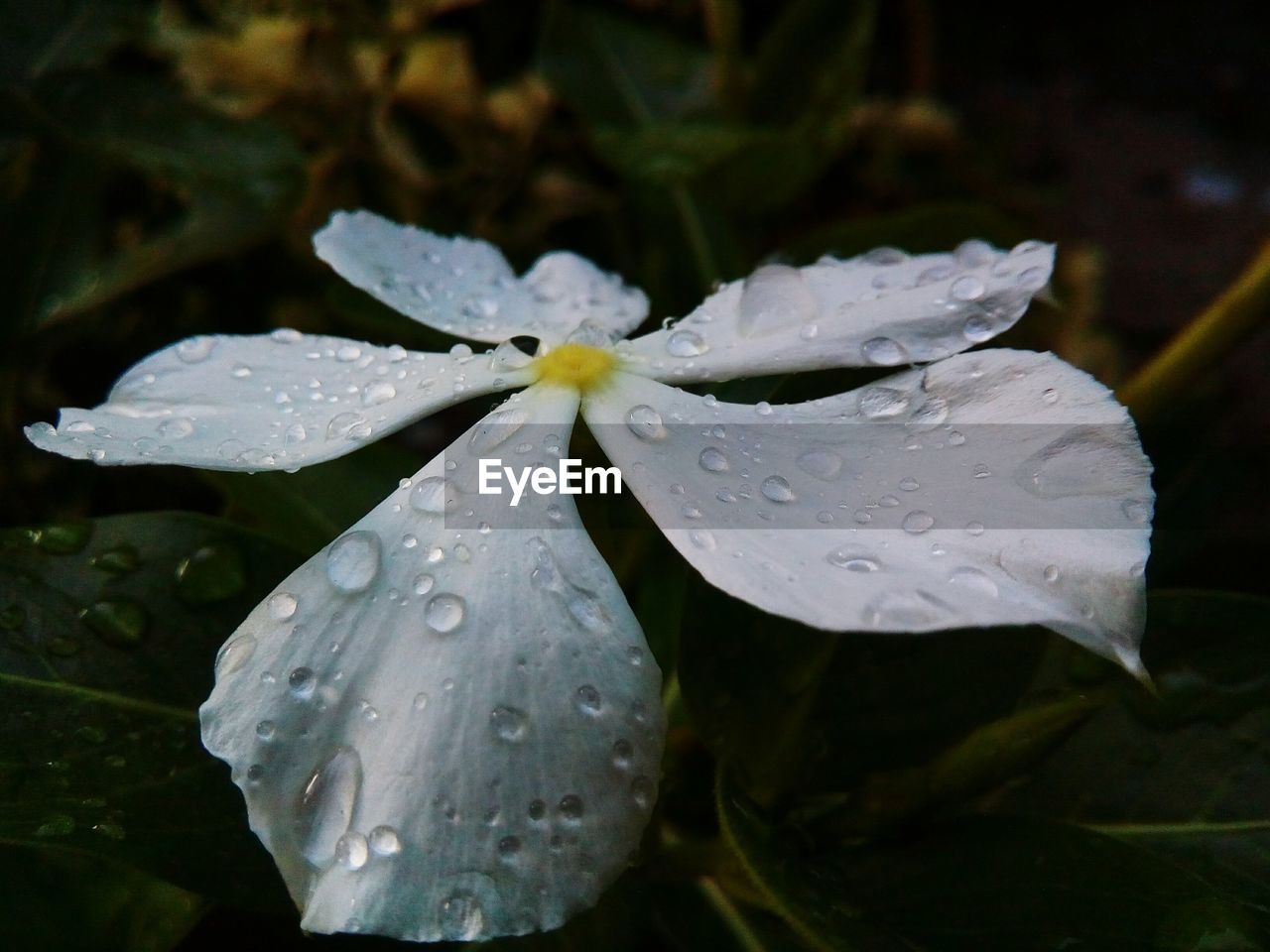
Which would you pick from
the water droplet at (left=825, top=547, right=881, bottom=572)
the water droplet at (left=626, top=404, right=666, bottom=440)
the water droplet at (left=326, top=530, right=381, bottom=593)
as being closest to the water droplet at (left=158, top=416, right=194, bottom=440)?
the water droplet at (left=326, top=530, right=381, bottom=593)

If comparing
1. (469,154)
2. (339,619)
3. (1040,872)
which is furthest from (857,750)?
(469,154)

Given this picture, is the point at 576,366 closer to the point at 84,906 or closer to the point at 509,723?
the point at 509,723

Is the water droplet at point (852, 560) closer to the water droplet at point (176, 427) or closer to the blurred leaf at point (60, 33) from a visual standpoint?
the water droplet at point (176, 427)

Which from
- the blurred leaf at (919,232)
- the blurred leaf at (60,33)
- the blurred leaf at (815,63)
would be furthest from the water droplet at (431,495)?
the blurred leaf at (815,63)

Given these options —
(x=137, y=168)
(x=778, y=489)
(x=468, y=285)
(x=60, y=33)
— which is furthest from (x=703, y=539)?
(x=60, y=33)

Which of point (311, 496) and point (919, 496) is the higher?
point (919, 496)

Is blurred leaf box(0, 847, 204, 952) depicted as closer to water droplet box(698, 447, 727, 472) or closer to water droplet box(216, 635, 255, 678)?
water droplet box(216, 635, 255, 678)
